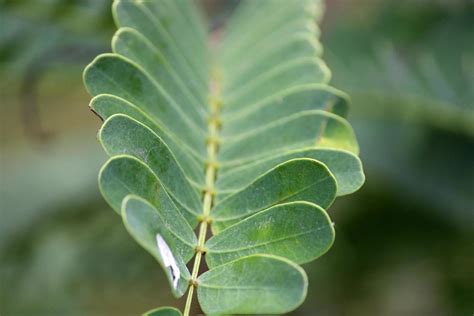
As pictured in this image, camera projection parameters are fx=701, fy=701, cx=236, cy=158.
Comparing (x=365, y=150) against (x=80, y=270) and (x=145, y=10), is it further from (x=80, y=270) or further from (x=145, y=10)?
(x=145, y=10)

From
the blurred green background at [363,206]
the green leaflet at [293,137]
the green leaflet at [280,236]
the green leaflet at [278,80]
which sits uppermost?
the green leaflet at [280,236]

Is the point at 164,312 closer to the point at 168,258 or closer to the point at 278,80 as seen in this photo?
the point at 168,258

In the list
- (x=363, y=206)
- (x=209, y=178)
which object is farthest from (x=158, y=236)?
(x=363, y=206)

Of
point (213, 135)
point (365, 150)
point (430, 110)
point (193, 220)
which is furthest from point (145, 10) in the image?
point (365, 150)

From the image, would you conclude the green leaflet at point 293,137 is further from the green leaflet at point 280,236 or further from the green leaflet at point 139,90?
the green leaflet at point 280,236

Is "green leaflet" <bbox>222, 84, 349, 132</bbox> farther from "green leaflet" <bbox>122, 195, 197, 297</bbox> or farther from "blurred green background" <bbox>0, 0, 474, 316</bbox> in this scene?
"blurred green background" <bbox>0, 0, 474, 316</bbox>

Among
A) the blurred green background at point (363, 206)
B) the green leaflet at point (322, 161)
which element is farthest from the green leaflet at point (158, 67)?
the blurred green background at point (363, 206)

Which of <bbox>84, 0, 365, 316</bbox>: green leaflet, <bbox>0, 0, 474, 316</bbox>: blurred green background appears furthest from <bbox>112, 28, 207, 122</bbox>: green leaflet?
<bbox>0, 0, 474, 316</bbox>: blurred green background
